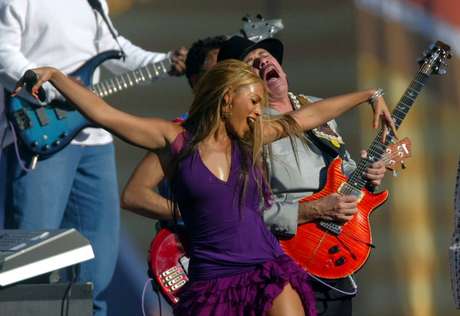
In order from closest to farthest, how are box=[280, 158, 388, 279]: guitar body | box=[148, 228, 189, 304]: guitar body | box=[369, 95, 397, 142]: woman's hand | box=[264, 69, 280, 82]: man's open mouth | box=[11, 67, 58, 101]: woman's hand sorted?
box=[11, 67, 58, 101]: woman's hand < box=[369, 95, 397, 142]: woman's hand < box=[280, 158, 388, 279]: guitar body < box=[264, 69, 280, 82]: man's open mouth < box=[148, 228, 189, 304]: guitar body

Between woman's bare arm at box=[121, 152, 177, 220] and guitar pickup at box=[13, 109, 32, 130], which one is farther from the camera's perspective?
guitar pickup at box=[13, 109, 32, 130]

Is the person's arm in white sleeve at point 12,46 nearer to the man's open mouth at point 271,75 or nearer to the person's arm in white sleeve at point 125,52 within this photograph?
the person's arm in white sleeve at point 125,52

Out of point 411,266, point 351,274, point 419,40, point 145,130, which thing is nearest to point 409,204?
point 411,266

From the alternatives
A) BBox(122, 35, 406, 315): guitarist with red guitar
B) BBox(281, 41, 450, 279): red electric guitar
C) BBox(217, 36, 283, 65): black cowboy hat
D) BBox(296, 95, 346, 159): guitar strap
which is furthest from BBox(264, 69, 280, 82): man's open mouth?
BBox(281, 41, 450, 279): red electric guitar

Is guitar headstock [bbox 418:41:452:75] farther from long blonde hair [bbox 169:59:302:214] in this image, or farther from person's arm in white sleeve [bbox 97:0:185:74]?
person's arm in white sleeve [bbox 97:0:185:74]

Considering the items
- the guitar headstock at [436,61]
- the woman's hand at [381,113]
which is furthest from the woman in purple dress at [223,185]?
the guitar headstock at [436,61]

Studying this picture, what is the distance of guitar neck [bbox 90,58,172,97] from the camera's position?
5.77 meters

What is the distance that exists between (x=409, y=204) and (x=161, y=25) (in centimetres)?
144

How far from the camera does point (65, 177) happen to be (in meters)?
5.57

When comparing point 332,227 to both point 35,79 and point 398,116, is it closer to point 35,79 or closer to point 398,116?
point 398,116

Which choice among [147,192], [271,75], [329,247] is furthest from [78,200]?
[329,247]

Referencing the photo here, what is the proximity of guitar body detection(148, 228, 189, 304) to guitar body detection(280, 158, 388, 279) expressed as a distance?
0.43 metres

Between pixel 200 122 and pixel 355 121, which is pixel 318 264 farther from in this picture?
pixel 355 121

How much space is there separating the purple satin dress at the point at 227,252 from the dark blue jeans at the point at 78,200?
157cm
